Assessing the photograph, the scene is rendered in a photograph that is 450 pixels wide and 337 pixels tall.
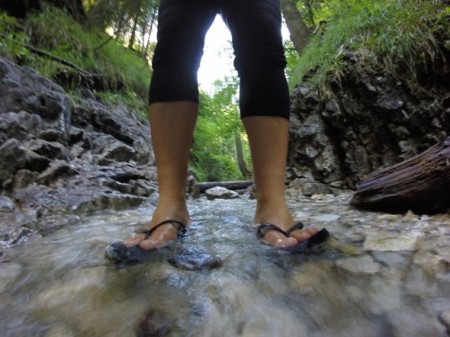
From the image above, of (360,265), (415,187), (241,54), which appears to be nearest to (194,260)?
(360,265)

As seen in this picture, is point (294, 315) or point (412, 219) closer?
point (294, 315)

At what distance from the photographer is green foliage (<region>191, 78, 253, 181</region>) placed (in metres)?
8.29

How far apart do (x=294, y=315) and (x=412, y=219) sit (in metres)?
1.06

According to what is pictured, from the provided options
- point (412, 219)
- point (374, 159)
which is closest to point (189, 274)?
point (412, 219)

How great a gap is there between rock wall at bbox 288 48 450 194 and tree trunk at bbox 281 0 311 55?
2.60m

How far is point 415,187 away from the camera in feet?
5.45

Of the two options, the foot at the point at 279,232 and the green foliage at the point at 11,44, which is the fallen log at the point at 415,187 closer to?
the foot at the point at 279,232

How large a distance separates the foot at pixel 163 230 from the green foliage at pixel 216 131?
6174 mm

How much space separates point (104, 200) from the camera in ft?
7.16

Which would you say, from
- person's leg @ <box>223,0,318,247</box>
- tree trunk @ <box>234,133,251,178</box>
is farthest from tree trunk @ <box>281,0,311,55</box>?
person's leg @ <box>223,0,318,247</box>

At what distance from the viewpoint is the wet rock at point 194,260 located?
936mm

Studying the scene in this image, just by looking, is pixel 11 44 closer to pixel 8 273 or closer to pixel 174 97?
pixel 174 97

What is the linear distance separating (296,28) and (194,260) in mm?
6326

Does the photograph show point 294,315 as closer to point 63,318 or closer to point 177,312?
point 177,312
